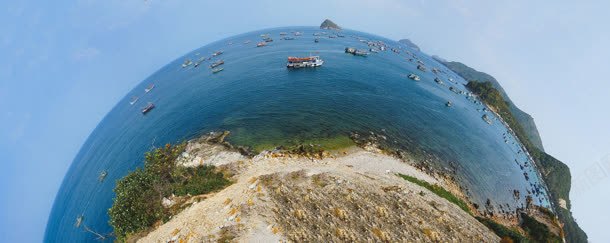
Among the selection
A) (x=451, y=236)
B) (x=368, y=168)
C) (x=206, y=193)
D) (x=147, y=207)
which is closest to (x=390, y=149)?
(x=368, y=168)

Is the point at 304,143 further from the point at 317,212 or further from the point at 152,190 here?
the point at 152,190

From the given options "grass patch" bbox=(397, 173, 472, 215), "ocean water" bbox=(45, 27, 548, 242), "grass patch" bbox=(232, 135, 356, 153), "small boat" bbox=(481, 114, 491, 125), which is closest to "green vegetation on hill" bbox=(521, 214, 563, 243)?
"ocean water" bbox=(45, 27, 548, 242)

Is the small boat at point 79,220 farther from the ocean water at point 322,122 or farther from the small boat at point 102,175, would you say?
the small boat at point 102,175

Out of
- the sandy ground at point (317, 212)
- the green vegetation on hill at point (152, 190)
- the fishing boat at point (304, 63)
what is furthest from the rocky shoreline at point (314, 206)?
the fishing boat at point (304, 63)

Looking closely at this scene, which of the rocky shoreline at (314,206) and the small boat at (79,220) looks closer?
the rocky shoreline at (314,206)

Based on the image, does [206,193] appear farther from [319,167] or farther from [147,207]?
[319,167]

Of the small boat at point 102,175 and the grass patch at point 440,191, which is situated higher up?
the grass patch at point 440,191

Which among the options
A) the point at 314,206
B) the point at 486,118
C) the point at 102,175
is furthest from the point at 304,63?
the point at 314,206
